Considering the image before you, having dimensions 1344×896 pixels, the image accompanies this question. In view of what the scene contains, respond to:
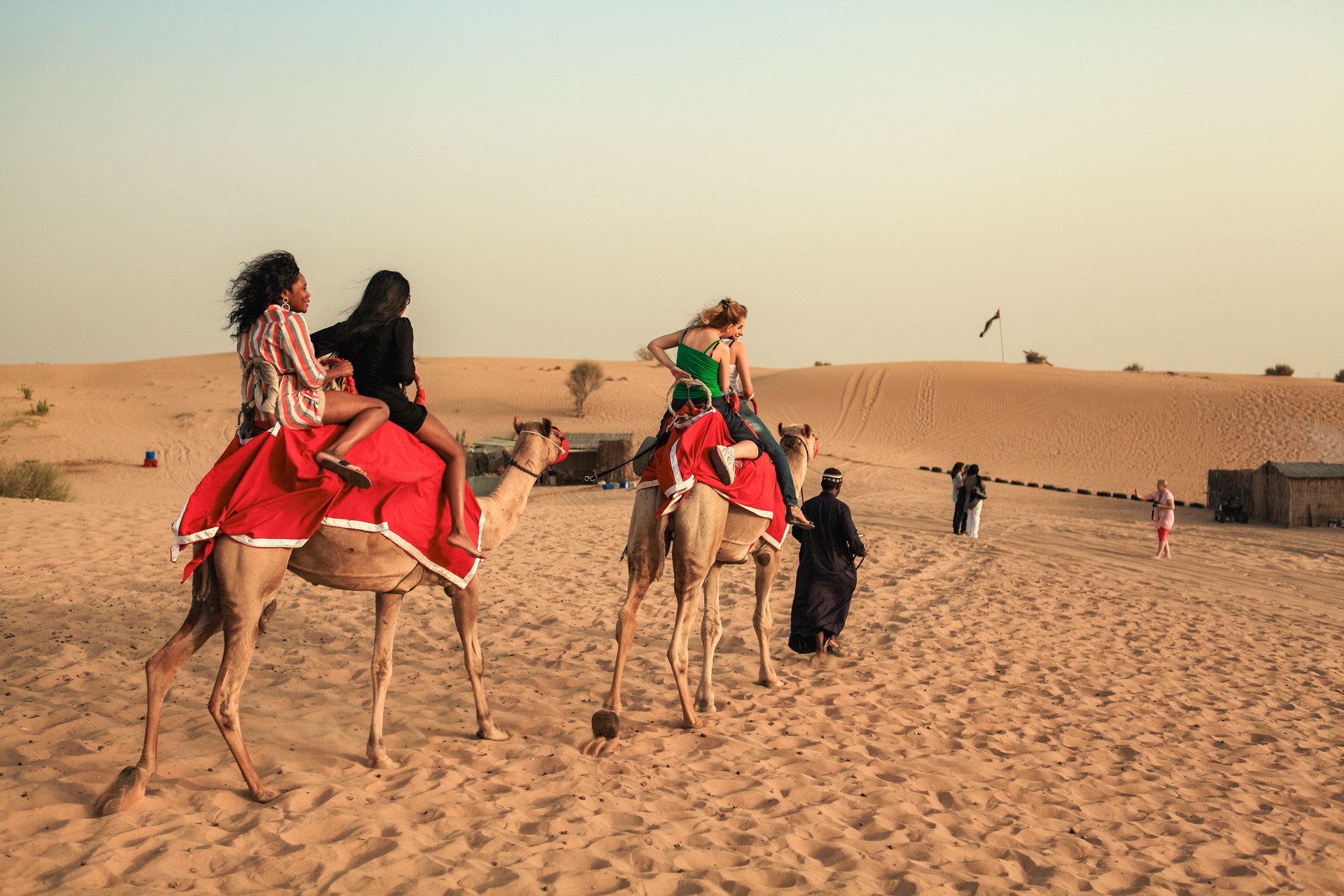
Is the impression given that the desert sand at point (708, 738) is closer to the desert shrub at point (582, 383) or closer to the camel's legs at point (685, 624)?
the camel's legs at point (685, 624)

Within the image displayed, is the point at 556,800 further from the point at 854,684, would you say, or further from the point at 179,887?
the point at 854,684

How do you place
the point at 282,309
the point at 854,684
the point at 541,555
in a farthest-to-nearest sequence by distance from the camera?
1. the point at 541,555
2. the point at 854,684
3. the point at 282,309

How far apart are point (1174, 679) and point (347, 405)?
7756 millimetres

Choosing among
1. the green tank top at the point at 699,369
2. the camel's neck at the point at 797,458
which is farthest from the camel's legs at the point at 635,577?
the camel's neck at the point at 797,458

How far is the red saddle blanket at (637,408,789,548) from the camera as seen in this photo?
23.4 feet

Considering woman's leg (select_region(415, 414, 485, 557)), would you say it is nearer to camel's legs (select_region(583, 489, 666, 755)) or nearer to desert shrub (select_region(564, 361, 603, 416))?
camel's legs (select_region(583, 489, 666, 755))

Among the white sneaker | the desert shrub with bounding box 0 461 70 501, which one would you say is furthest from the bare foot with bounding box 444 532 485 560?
the desert shrub with bounding box 0 461 70 501

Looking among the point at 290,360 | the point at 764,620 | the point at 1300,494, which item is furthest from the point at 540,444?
the point at 1300,494

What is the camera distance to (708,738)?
7258 millimetres

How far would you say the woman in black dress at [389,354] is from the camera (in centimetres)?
619

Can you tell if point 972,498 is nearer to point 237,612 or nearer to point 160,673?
point 237,612

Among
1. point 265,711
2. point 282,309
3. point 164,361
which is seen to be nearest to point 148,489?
point 265,711

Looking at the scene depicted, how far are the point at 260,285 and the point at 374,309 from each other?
673 millimetres

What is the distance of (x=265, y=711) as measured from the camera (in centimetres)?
748
